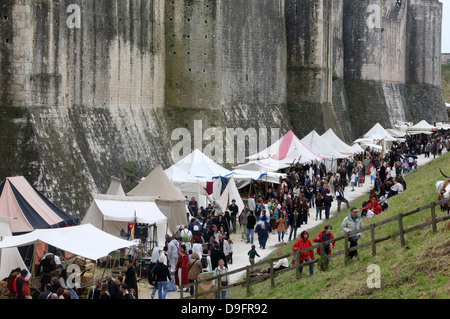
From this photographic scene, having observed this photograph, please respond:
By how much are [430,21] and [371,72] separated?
10589mm

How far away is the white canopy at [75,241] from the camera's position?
1608 centimetres

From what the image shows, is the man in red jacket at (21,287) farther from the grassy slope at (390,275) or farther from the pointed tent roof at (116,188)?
the pointed tent roof at (116,188)

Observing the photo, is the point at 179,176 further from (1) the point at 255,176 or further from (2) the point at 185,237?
(2) the point at 185,237

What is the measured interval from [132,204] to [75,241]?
488 cm

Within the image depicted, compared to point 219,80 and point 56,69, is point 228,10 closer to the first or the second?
point 219,80

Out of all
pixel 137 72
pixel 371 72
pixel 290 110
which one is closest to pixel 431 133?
pixel 371 72

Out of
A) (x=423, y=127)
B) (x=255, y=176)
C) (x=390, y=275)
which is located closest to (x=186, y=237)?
(x=390, y=275)

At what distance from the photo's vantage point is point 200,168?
1099 inches

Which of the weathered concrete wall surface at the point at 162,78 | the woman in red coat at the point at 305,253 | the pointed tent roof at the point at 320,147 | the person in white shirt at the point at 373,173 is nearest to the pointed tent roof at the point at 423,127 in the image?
the weathered concrete wall surface at the point at 162,78

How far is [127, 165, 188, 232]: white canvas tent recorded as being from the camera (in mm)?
23531

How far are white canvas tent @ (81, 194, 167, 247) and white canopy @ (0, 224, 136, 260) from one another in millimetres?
3248

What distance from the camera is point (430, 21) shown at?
213 feet

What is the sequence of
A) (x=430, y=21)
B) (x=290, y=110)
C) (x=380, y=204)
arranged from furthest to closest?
(x=430, y=21)
(x=290, y=110)
(x=380, y=204)

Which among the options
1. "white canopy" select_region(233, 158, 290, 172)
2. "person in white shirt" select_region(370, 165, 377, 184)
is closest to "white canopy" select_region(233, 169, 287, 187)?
"white canopy" select_region(233, 158, 290, 172)
